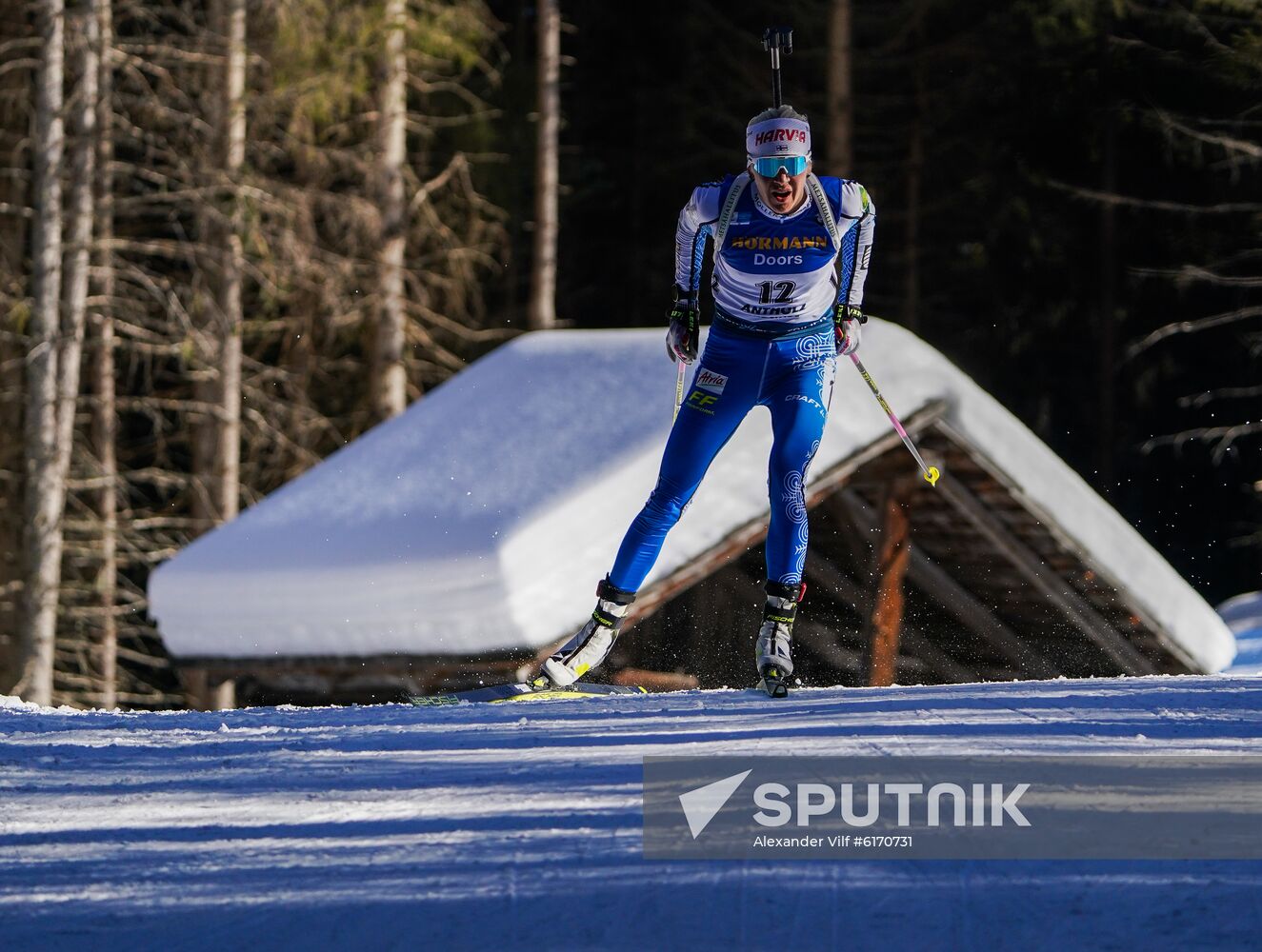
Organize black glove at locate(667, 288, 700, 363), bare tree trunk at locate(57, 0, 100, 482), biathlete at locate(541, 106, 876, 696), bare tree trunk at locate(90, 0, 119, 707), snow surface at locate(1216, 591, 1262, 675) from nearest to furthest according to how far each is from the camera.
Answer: biathlete at locate(541, 106, 876, 696) → black glove at locate(667, 288, 700, 363) → snow surface at locate(1216, 591, 1262, 675) → bare tree trunk at locate(57, 0, 100, 482) → bare tree trunk at locate(90, 0, 119, 707)

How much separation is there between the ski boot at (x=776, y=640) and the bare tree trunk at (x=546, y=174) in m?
14.1

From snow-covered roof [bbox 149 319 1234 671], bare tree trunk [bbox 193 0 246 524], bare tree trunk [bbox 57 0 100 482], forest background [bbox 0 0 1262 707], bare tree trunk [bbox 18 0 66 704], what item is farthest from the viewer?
bare tree trunk [bbox 193 0 246 524]

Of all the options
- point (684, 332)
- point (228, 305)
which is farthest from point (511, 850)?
point (228, 305)

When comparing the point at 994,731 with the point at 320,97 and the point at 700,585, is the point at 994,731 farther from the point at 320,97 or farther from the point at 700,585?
the point at 320,97

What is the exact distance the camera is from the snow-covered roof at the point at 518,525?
905 cm

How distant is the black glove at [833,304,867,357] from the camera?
6.61 meters

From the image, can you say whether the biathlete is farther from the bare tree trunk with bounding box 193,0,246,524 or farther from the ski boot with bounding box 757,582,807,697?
the bare tree trunk with bounding box 193,0,246,524

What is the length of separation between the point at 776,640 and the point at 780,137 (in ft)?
7.02

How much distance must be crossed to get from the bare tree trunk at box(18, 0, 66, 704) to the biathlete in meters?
9.87

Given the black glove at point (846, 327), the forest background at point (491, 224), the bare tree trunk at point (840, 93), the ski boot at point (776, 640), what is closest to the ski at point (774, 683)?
the ski boot at point (776, 640)

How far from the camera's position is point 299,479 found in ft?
36.9

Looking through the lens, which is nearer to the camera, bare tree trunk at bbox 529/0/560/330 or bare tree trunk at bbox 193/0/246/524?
bare tree trunk at bbox 193/0/246/524

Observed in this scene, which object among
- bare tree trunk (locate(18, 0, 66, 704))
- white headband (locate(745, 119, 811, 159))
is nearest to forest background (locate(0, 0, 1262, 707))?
bare tree trunk (locate(18, 0, 66, 704))

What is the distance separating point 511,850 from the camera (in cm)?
386
